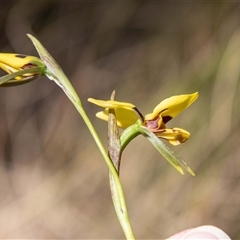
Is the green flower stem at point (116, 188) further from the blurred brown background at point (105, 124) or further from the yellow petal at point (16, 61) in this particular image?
Result: the blurred brown background at point (105, 124)

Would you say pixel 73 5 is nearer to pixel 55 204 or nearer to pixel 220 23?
pixel 220 23

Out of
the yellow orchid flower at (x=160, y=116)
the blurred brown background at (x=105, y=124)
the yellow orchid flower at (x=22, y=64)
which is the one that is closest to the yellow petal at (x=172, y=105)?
the yellow orchid flower at (x=160, y=116)

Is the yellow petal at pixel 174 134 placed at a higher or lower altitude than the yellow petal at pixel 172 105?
lower

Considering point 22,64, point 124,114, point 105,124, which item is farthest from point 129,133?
point 105,124

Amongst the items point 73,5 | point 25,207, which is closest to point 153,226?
point 25,207

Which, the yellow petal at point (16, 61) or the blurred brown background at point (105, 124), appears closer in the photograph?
the yellow petal at point (16, 61)

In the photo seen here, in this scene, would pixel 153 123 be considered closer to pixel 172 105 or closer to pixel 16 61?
pixel 172 105

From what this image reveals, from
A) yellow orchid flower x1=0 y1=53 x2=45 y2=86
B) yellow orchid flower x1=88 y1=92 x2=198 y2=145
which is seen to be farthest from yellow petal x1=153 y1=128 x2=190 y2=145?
yellow orchid flower x1=0 y1=53 x2=45 y2=86
